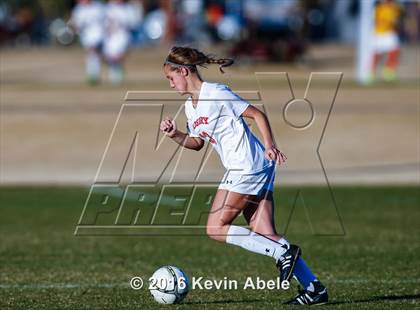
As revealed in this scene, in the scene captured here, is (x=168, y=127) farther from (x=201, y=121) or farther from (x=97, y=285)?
(x=97, y=285)

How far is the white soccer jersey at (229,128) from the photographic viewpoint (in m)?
7.88

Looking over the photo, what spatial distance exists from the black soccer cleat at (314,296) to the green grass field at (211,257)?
17cm

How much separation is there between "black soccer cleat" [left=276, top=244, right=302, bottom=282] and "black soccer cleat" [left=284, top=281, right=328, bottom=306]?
27cm

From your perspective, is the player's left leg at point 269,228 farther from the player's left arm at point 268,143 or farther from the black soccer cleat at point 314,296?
the player's left arm at point 268,143

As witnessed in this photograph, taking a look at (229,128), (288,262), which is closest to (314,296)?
(288,262)

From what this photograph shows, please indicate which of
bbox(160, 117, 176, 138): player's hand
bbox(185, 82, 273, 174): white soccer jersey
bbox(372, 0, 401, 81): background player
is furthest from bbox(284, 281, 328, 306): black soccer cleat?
bbox(372, 0, 401, 81): background player

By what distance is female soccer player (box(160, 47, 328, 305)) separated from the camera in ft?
25.8

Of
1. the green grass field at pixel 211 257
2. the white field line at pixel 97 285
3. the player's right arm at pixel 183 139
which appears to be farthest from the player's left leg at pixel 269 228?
the white field line at pixel 97 285

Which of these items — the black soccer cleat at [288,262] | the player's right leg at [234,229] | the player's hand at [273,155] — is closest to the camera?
the player's hand at [273,155]

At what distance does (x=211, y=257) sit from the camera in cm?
1130

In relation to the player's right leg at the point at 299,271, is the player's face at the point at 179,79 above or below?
above

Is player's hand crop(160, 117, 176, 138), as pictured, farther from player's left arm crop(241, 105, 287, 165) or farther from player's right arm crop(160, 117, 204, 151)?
player's left arm crop(241, 105, 287, 165)

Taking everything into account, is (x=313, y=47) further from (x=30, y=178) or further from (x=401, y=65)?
(x=30, y=178)

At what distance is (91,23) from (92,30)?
0.24m
